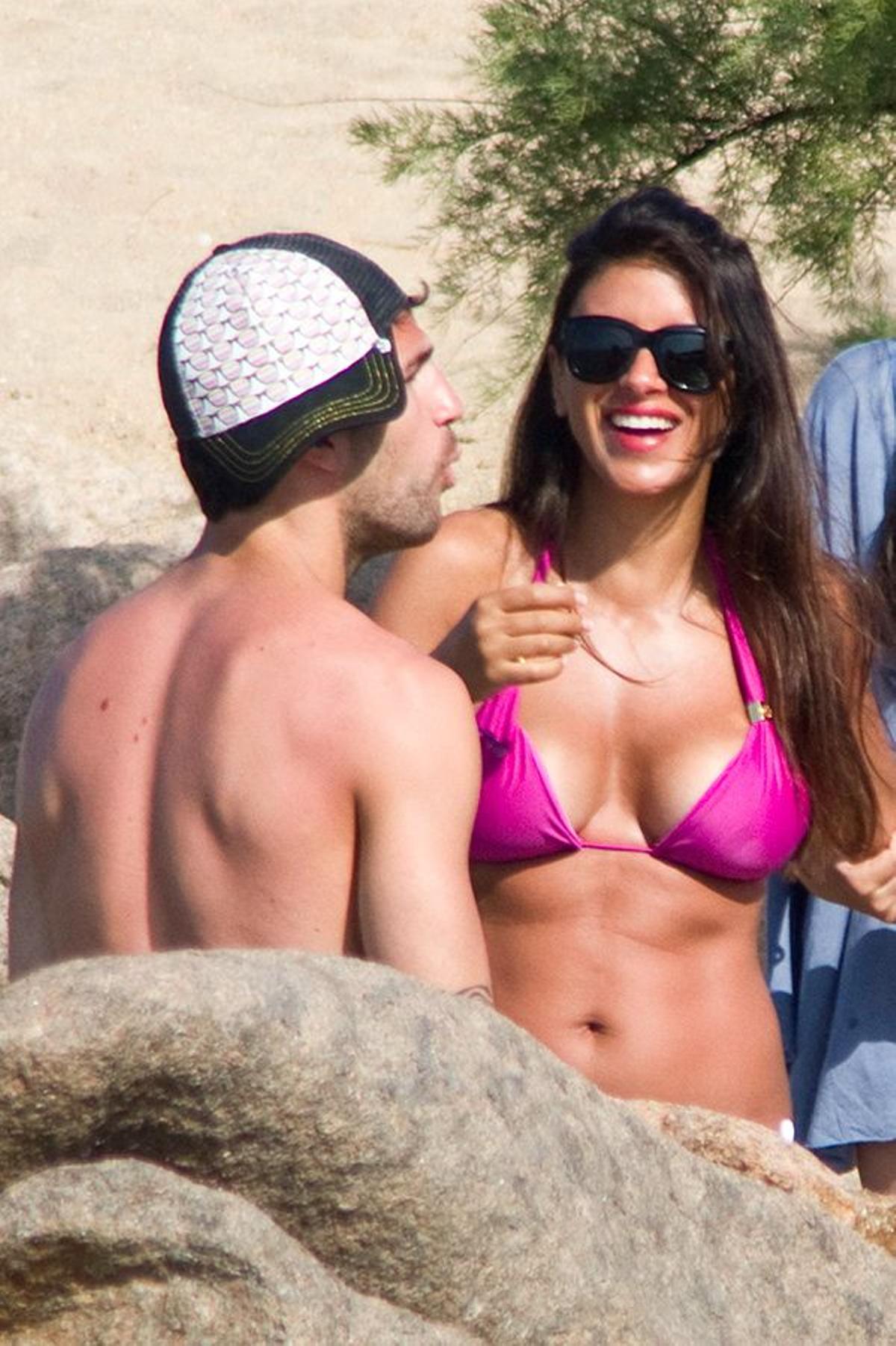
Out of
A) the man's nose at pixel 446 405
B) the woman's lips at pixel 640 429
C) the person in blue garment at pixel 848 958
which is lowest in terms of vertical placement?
the person in blue garment at pixel 848 958

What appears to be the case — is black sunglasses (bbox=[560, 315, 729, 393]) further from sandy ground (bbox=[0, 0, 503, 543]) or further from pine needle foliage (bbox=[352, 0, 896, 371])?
sandy ground (bbox=[0, 0, 503, 543])

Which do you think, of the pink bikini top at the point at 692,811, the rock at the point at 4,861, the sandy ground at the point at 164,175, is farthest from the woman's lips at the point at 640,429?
the sandy ground at the point at 164,175

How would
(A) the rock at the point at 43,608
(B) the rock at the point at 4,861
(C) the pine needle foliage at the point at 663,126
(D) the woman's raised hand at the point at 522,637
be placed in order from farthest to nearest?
(C) the pine needle foliage at the point at 663,126 → (A) the rock at the point at 43,608 → (B) the rock at the point at 4,861 → (D) the woman's raised hand at the point at 522,637

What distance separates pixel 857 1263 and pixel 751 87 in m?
3.32

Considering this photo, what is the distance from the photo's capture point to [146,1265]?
5.86 feet

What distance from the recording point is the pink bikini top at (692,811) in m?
3.03

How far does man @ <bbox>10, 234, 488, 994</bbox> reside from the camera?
2.24 meters

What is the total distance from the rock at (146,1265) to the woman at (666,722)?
A: 1275 millimetres

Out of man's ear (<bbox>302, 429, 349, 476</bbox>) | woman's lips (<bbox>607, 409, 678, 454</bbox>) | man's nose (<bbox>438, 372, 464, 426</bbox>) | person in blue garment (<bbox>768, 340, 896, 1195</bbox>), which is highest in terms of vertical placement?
man's nose (<bbox>438, 372, 464, 426</bbox>)

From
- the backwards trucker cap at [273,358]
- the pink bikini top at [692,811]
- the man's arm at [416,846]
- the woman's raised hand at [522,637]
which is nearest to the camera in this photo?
the man's arm at [416,846]

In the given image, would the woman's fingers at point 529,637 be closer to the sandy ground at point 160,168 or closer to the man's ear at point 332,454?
the man's ear at point 332,454

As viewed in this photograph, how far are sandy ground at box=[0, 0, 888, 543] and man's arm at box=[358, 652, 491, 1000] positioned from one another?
143 inches

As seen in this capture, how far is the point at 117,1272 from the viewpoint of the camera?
5.89ft

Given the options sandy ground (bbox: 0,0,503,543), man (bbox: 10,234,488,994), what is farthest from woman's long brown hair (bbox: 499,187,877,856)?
sandy ground (bbox: 0,0,503,543)
